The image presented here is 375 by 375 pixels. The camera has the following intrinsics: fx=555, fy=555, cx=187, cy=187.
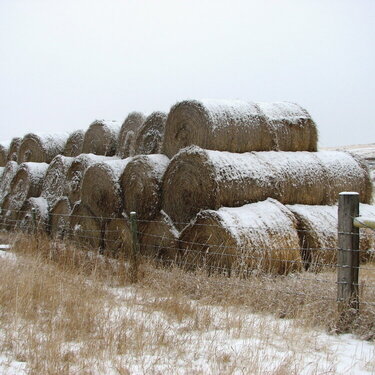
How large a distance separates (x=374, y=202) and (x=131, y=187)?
12.7ft

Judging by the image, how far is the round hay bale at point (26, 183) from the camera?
11.0m

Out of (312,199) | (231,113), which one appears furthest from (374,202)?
(231,113)

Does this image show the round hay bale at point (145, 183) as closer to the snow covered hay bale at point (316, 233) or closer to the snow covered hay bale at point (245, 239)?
the snow covered hay bale at point (245, 239)

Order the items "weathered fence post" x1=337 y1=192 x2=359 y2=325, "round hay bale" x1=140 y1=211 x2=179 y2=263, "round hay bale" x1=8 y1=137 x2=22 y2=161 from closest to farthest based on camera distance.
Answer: "weathered fence post" x1=337 y1=192 x2=359 y2=325 < "round hay bale" x1=140 y1=211 x2=179 y2=263 < "round hay bale" x1=8 y1=137 x2=22 y2=161

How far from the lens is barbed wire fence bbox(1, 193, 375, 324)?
460 cm

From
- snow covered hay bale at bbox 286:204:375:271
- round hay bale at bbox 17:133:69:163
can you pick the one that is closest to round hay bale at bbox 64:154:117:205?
round hay bale at bbox 17:133:69:163

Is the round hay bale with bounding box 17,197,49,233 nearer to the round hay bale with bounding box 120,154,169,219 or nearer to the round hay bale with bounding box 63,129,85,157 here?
the round hay bale with bounding box 63,129,85,157

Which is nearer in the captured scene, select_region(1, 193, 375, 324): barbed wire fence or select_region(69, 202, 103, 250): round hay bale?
select_region(1, 193, 375, 324): barbed wire fence

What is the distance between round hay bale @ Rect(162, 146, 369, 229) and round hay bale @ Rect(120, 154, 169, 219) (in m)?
0.18

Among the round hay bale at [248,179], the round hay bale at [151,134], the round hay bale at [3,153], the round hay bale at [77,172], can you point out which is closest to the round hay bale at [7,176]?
the round hay bale at [3,153]

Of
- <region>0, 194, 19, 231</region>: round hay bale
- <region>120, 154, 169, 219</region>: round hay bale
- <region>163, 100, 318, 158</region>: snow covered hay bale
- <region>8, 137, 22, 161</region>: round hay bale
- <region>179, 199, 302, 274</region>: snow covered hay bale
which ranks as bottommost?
<region>0, 194, 19, 231</region>: round hay bale

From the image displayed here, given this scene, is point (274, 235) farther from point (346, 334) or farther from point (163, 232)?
point (346, 334)

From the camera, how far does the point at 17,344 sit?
3906 mm

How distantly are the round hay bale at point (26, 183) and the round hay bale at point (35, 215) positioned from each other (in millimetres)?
174
